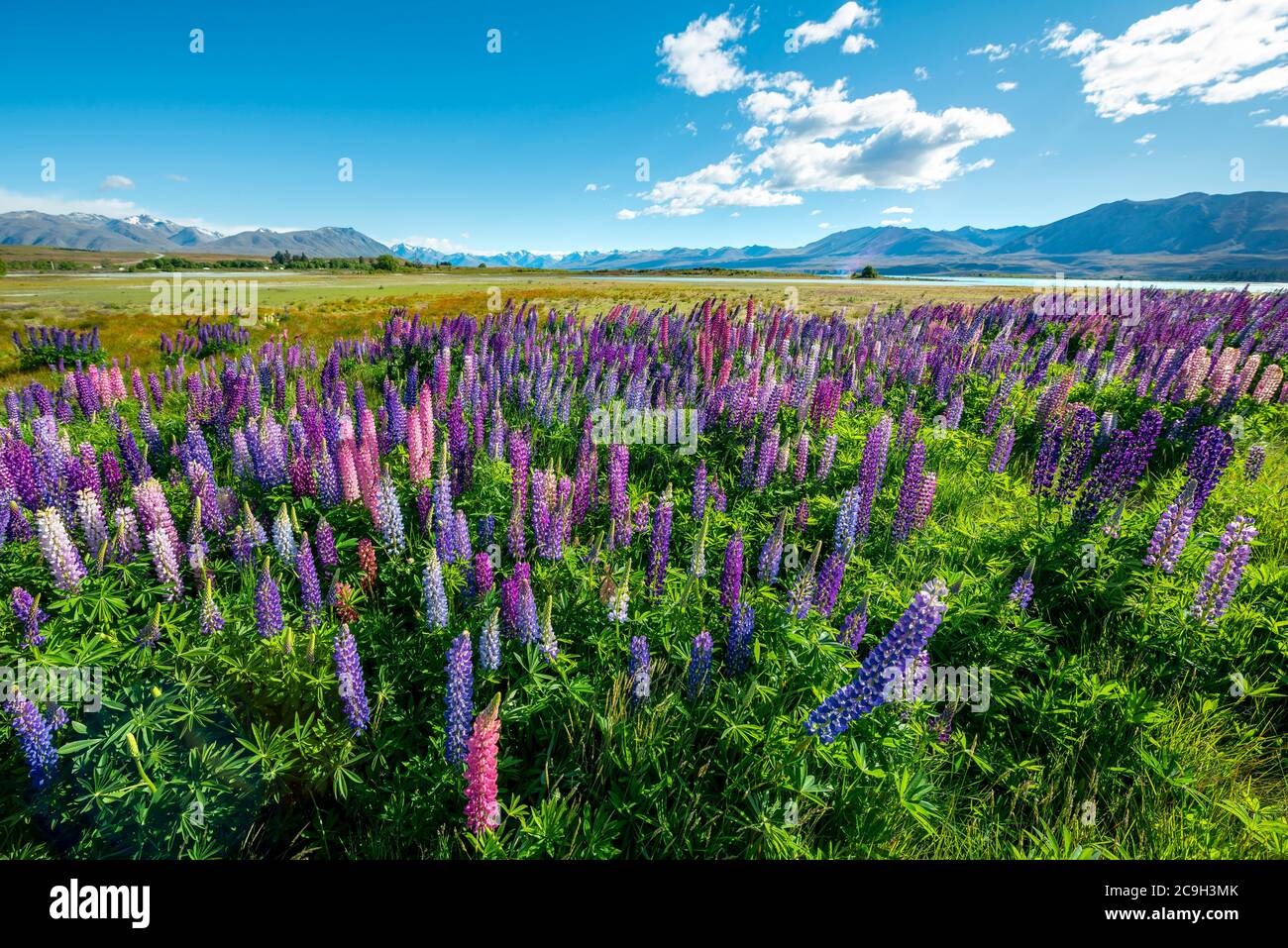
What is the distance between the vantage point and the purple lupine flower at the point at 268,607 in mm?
3242

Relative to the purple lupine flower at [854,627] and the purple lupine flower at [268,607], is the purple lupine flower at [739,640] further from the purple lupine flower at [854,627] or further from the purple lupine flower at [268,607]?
the purple lupine flower at [268,607]

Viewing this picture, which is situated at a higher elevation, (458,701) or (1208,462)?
(1208,462)

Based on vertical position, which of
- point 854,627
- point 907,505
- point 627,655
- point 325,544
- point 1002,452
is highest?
point 1002,452

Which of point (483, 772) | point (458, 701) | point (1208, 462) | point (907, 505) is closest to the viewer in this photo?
point (483, 772)

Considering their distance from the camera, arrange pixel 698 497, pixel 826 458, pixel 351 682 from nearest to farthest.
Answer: pixel 351 682 < pixel 698 497 < pixel 826 458

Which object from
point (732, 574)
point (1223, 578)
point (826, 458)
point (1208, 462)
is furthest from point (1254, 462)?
point (732, 574)

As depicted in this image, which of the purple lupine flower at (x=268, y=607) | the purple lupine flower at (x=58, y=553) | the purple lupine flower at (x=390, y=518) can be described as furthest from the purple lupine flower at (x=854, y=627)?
the purple lupine flower at (x=58, y=553)

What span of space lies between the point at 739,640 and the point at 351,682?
2.26 metres

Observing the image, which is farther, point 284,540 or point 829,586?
point 284,540

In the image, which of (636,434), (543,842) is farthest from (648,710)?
(636,434)

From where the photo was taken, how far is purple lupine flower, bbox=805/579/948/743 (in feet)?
8.33

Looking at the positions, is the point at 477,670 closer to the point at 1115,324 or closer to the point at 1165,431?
the point at 1165,431

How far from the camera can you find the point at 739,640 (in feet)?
11.2

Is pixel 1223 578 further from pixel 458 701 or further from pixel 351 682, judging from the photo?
pixel 351 682
